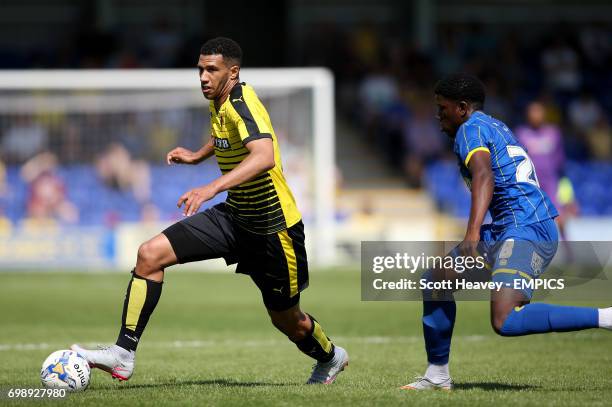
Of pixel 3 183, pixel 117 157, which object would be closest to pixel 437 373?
pixel 117 157

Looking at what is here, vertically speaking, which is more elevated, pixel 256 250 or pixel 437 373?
pixel 256 250

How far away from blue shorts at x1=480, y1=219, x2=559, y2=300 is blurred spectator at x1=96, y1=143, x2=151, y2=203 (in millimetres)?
14817

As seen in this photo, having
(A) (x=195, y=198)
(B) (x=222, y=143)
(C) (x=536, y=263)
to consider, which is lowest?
(C) (x=536, y=263)

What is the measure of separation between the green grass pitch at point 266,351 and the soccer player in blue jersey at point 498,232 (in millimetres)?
444

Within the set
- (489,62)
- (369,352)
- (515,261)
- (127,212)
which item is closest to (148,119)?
(127,212)

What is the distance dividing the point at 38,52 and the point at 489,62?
11.1 metres

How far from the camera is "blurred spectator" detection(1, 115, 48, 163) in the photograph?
20.8 metres

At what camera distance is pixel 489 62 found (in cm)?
2727

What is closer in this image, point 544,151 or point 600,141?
point 544,151

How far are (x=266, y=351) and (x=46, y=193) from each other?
1120 cm

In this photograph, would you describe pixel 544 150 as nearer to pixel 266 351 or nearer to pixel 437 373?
pixel 266 351

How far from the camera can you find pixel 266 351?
10.4 m

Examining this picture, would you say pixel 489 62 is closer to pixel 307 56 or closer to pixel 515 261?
pixel 307 56

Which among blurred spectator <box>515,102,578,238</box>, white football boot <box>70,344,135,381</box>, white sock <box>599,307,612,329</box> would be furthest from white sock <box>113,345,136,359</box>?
blurred spectator <box>515,102,578,238</box>
